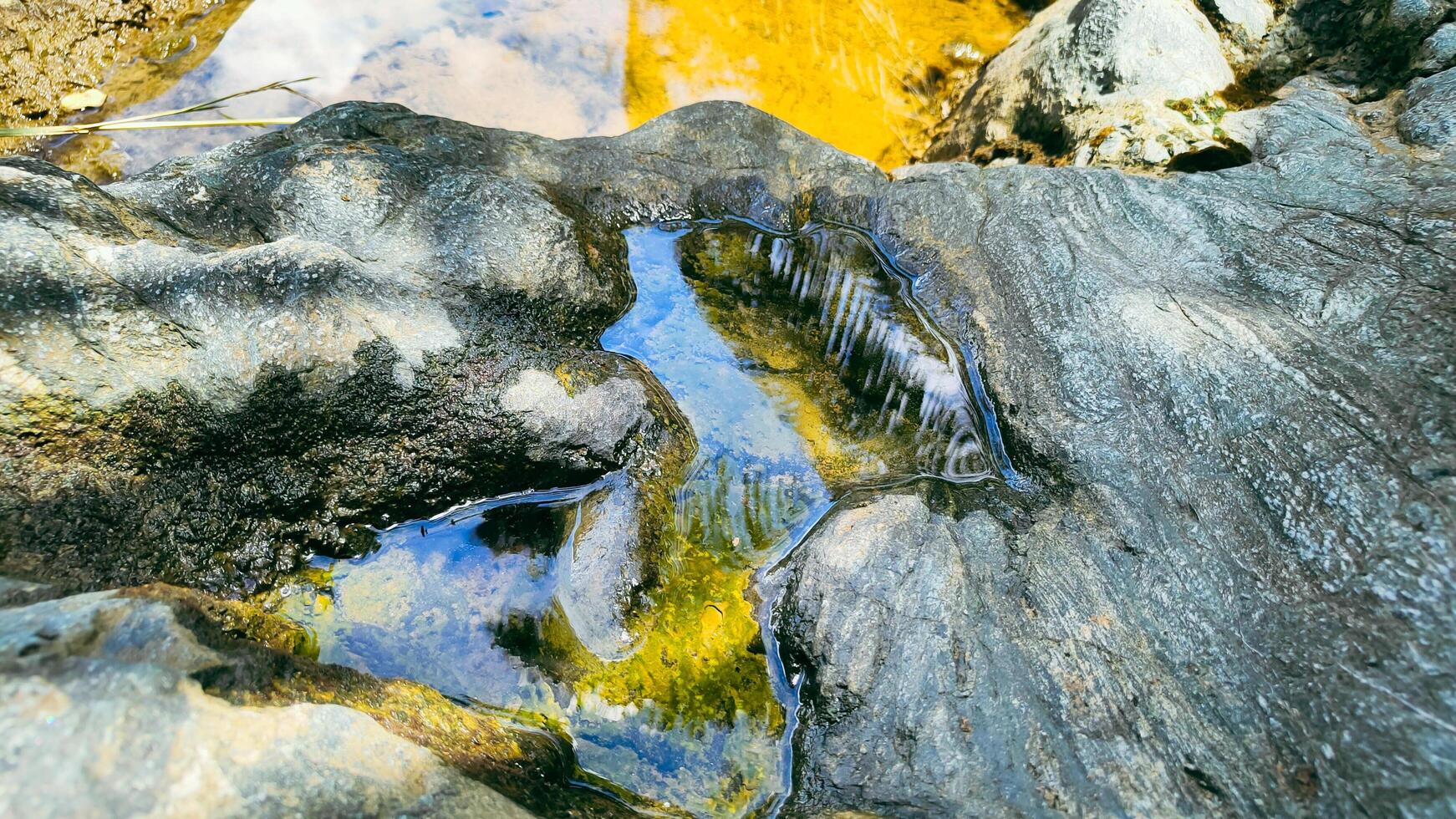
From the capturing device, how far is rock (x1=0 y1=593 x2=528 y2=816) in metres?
1.42

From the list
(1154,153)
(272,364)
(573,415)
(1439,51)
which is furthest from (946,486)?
(1439,51)

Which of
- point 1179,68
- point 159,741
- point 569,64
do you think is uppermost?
point 1179,68

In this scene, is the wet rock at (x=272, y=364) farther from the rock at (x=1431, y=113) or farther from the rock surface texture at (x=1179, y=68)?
the rock at (x=1431, y=113)

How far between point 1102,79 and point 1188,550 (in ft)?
9.36

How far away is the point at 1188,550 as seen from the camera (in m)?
2.25

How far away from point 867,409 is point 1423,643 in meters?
1.79

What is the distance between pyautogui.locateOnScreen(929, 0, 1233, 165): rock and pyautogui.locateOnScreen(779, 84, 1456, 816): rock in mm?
824

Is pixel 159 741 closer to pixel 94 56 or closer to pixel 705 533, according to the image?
pixel 705 533

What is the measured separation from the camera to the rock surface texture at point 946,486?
6.27 ft

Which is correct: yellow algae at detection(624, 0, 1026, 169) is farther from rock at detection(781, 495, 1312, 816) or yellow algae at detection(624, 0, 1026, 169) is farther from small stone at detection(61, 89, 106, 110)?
rock at detection(781, 495, 1312, 816)

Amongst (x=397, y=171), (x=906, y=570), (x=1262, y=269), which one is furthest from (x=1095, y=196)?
(x=397, y=171)

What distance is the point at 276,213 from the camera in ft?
10.0

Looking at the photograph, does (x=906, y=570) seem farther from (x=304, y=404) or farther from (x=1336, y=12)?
(x=1336, y=12)

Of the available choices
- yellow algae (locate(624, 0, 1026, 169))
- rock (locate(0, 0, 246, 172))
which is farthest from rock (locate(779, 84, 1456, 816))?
rock (locate(0, 0, 246, 172))
